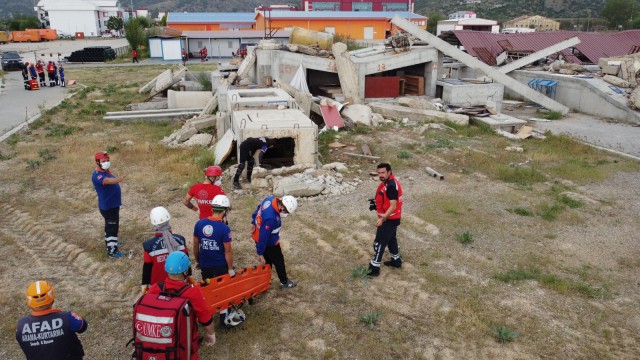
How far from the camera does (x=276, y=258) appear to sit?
233 inches

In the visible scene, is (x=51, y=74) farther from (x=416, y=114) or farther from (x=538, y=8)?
(x=538, y=8)

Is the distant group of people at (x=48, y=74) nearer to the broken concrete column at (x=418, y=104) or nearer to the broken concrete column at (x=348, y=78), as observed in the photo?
the broken concrete column at (x=348, y=78)

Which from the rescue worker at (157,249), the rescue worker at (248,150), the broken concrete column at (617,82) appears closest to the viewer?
the rescue worker at (157,249)

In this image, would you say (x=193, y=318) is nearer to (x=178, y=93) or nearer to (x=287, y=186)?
(x=287, y=186)

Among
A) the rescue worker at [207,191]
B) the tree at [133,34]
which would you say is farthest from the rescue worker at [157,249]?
the tree at [133,34]

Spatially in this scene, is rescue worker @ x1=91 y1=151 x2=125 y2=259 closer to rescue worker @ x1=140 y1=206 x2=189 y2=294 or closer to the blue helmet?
rescue worker @ x1=140 y1=206 x2=189 y2=294

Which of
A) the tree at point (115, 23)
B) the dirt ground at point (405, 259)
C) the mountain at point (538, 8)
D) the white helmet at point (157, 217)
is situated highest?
the mountain at point (538, 8)

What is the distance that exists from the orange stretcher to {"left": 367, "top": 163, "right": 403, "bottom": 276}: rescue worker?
152 cm

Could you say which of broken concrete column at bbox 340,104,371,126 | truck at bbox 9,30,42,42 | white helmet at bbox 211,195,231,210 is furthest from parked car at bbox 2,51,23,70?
white helmet at bbox 211,195,231,210

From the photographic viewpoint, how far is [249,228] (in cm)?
812

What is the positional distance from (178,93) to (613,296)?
16162 millimetres

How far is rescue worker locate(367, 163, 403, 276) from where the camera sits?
6059mm

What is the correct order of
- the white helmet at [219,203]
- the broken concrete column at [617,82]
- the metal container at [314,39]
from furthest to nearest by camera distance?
the metal container at [314,39]
the broken concrete column at [617,82]
the white helmet at [219,203]

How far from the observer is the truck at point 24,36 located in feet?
186
